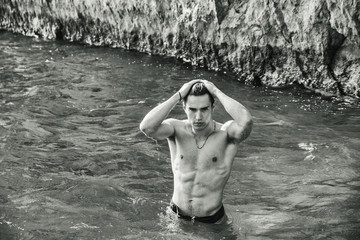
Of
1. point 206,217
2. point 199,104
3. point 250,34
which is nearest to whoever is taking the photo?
point 199,104

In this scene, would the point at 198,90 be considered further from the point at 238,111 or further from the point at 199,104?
the point at 238,111

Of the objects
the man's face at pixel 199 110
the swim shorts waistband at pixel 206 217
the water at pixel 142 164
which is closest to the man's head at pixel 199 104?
the man's face at pixel 199 110

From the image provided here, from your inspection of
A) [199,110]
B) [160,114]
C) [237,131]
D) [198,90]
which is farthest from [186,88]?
[237,131]

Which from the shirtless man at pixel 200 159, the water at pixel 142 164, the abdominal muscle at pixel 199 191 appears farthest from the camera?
the water at pixel 142 164

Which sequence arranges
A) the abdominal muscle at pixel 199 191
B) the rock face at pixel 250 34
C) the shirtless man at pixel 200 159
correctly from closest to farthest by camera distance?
the shirtless man at pixel 200 159 < the abdominal muscle at pixel 199 191 < the rock face at pixel 250 34

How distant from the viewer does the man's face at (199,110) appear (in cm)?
537

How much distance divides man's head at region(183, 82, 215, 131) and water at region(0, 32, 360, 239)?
1194 mm

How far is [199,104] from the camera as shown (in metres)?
5.36

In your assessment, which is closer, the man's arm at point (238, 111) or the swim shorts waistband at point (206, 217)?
the man's arm at point (238, 111)

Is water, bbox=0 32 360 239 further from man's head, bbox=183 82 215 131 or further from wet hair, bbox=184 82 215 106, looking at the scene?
wet hair, bbox=184 82 215 106

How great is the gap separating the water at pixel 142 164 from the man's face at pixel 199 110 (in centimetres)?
115

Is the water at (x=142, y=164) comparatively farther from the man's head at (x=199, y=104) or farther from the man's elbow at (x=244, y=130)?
the man's head at (x=199, y=104)

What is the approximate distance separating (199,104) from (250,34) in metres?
6.96

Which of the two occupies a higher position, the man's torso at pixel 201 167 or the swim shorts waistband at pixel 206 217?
the man's torso at pixel 201 167
